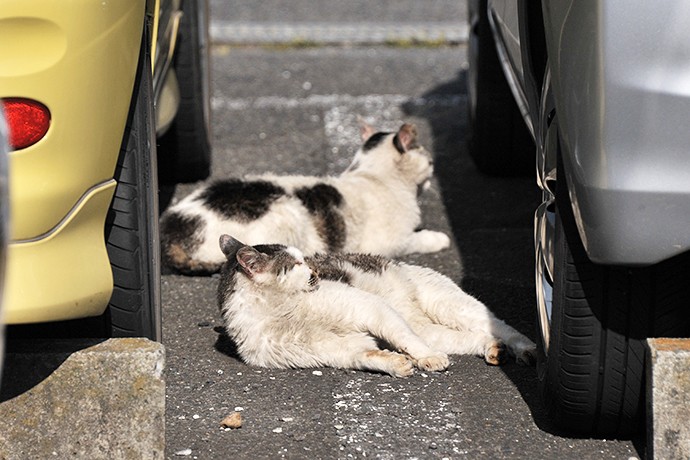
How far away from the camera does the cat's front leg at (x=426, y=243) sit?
5.64 metres

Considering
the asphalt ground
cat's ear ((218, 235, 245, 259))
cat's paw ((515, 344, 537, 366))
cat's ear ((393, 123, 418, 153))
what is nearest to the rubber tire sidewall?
the asphalt ground

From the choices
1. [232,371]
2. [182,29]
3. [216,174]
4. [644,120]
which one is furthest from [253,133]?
[644,120]

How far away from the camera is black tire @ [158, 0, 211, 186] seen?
246 inches

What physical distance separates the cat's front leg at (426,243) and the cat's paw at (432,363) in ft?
5.28

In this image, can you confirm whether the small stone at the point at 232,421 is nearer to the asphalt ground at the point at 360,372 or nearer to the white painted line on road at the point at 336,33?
the asphalt ground at the point at 360,372

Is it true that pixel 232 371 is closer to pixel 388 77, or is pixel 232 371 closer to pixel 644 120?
pixel 644 120

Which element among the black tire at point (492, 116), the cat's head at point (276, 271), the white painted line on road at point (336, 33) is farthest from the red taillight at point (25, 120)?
the white painted line on road at point (336, 33)

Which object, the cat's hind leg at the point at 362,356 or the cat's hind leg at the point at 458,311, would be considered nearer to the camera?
the cat's hind leg at the point at 362,356

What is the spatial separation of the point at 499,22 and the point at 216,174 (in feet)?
8.28

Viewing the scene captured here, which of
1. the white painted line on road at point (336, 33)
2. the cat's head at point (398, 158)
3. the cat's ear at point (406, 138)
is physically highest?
the cat's ear at point (406, 138)

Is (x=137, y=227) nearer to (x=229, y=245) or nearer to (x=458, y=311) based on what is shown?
(x=229, y=245)

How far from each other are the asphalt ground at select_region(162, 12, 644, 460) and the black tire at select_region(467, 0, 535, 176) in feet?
0.37

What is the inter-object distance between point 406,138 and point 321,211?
2.56ft

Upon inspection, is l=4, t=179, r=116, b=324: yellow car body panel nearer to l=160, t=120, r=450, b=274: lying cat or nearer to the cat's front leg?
l=160, t=120, r=450, b=274: lying cat
